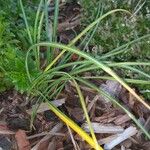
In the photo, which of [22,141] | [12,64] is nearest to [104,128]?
[22,141]

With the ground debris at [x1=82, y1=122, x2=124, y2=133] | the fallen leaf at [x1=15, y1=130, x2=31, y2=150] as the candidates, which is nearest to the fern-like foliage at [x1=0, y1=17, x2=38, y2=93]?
the fallen leaf at [x1=15, y1=130, x2=31, y2=150]

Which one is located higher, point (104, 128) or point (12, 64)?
point (12, 64)

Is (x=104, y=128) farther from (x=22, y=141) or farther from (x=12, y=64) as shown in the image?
(x=12, y=64)

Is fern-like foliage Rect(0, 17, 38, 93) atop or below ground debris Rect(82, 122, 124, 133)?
atop

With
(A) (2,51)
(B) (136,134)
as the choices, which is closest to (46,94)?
(A) (2,51)

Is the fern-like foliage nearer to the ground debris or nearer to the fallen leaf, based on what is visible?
the fallen leaf

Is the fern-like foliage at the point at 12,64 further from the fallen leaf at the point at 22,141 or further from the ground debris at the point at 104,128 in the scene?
the ground debris at the point at 104,128

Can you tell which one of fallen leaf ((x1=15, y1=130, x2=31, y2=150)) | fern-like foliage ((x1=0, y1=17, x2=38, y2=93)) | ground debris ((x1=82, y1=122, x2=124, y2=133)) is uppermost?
fern-like foliage ((x1=0, y1=17, x2=38, y2=93))

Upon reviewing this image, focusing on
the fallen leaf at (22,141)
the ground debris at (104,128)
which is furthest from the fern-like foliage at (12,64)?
the ground debris at (104,128)

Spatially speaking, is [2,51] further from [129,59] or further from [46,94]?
[129,59]

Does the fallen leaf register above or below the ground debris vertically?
below

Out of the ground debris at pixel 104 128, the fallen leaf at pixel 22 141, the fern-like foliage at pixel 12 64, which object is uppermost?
the fern-like foliage at pixel 12 64
